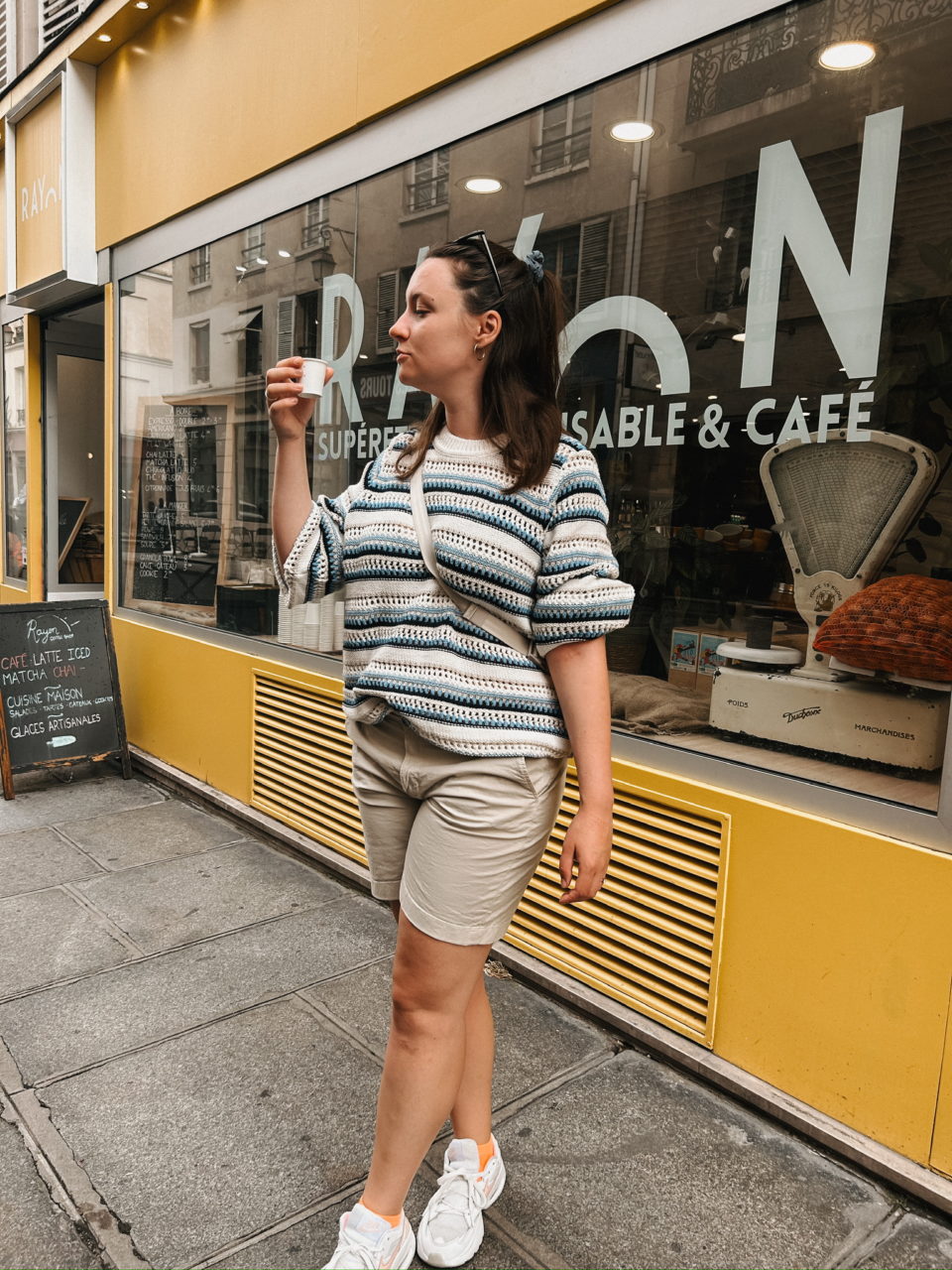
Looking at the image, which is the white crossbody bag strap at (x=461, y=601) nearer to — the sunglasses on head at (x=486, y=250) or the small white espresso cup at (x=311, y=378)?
the small white espresso cup at (x=311, y=378)

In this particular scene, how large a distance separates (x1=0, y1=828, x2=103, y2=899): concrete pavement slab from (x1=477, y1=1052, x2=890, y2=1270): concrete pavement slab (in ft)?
8.01

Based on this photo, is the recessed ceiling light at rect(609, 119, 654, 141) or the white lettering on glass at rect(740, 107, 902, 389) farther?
the recessed ceiling light at rect(609, 119, 654, 141)

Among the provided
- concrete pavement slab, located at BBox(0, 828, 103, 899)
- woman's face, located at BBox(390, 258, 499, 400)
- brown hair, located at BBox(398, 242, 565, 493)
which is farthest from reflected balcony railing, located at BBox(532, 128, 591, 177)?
concrete pavement slab, located at BBox(0, 828, 103, 899)

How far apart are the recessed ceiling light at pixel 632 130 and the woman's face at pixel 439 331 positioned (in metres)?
1.60

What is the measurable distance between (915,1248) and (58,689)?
186 inches

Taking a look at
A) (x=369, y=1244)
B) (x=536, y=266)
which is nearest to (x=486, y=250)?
(x=536, y=266)

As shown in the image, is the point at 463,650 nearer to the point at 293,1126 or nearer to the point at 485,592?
the point at 485,592

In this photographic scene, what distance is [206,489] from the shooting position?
5.31 metres

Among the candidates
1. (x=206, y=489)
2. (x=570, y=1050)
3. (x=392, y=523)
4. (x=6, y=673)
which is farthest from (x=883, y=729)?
(x=6, y=673)

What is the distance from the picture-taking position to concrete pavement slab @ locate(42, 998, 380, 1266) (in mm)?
2041

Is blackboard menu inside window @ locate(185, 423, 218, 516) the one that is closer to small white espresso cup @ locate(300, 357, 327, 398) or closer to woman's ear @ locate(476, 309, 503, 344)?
small white espresso cup @ locate(300, 357, 327, 398)

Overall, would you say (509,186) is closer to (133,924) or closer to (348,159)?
(348,159)

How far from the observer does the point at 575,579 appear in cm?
164

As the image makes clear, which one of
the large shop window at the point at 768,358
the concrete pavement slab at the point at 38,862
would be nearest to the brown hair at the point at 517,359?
the large shop window at the point at 768,358
